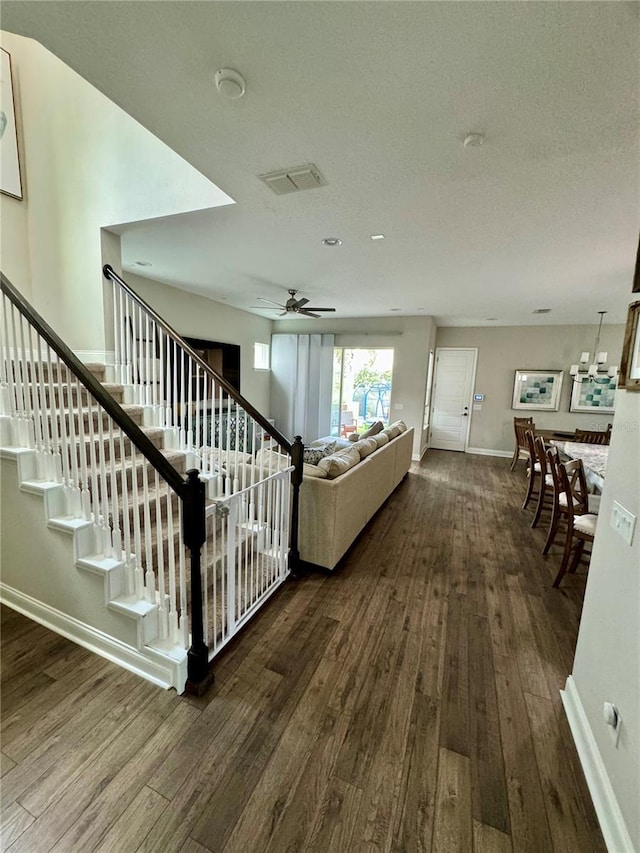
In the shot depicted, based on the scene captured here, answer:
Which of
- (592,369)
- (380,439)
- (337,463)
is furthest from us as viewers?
(592,369)

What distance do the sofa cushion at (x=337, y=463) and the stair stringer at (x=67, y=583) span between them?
155 centimetres

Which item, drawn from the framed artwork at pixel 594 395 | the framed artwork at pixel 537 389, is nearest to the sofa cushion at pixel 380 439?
the framed artwork at pixel 537 389

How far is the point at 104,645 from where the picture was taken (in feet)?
6.49

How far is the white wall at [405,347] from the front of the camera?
6.68m

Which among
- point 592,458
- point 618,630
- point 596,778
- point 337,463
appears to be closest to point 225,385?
point 337,463

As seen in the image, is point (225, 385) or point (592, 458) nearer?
point (225, 385)

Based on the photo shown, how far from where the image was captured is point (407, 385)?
6.85 m

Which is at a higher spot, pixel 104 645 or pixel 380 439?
pixel 380 439

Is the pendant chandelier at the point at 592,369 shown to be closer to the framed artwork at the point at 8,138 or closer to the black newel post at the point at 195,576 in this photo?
the black newel post at the point at 195,576

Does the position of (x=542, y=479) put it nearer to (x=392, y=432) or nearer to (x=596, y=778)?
(x=392, y=432)

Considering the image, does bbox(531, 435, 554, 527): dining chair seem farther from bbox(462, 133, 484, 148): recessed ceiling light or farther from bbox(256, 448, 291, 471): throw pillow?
bbox(462, 133, 484, 148): recessed ceiling light

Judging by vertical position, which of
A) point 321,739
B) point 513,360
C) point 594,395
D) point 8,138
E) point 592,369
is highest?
point 8,138

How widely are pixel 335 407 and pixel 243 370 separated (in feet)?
7.02

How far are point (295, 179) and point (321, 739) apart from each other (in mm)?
3026
